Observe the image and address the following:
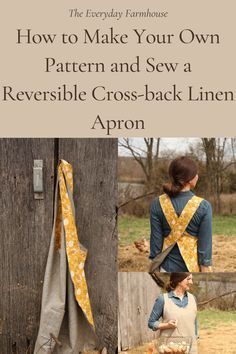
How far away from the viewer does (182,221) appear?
5.04 metres

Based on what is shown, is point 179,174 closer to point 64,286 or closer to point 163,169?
point 64,286

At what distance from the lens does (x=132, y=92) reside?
5113 millimetres

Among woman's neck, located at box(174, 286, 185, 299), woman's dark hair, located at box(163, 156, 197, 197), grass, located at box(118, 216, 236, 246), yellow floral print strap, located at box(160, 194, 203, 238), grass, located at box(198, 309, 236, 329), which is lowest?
grass, located at box(198, 309, 236, 329)

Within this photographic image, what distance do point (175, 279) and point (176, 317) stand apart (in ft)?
0.92

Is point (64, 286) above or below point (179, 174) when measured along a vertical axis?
below

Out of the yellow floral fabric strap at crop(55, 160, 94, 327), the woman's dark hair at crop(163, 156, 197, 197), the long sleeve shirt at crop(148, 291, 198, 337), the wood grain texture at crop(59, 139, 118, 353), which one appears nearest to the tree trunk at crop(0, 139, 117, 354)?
the wood grain texture at crop(59, 139, 118, 353)

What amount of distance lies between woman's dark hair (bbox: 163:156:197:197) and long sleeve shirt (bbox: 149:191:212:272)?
5 cm

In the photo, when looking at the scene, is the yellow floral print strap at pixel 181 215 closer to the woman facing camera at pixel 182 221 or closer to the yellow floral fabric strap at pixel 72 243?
the woman facing camera at pixel 182 221

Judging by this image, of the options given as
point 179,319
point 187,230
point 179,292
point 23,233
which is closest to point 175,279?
point 179,292

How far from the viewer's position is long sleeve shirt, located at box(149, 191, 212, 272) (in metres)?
5.05

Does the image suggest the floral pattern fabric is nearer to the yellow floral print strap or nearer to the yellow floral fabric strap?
the yellow floral print strap

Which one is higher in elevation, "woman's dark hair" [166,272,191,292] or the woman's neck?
"woman's dark hair" [166,272,191,292]

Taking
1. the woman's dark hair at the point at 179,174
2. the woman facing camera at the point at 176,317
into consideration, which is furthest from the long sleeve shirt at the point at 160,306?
the woman's dark hair at the point at 179,174

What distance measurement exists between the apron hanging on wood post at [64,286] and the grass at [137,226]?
16.3 feet
